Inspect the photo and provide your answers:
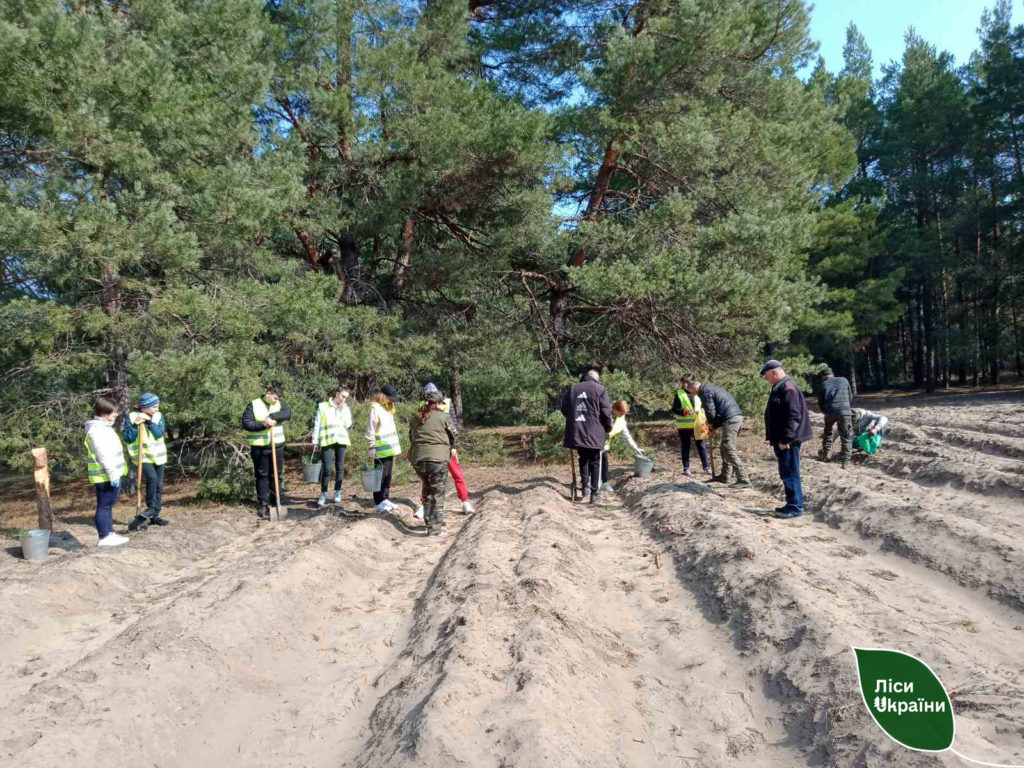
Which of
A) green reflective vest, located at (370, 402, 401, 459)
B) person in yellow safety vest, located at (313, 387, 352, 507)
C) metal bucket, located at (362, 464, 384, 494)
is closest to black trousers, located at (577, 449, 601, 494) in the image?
green reflective vest, located at (370, 402, 401, 459)

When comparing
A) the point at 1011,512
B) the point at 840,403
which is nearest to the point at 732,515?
the point at 1011,512

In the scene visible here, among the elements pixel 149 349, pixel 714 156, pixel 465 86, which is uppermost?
pixel 465 86

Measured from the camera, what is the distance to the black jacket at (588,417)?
8.07 m

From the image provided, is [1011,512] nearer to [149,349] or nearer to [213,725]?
[213,725]

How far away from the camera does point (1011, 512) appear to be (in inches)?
244

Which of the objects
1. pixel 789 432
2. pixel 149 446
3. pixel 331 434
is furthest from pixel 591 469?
pixel 149 446

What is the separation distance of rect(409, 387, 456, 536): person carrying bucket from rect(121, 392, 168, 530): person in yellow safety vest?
3413 millimetres

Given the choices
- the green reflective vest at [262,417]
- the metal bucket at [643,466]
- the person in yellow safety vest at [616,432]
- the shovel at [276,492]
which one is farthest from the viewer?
the metal bucket at [643,466]

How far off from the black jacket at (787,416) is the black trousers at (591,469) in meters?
2.37

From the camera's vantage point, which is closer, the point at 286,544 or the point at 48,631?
the point at 48,631

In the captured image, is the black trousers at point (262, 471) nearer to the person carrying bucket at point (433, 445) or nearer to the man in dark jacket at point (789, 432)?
the person carrying bucket at point (433, 445)

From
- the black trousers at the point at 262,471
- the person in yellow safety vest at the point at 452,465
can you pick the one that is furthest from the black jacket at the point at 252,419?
the person in yellow safety vest at the point at 452,465

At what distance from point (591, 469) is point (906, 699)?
5.90 m

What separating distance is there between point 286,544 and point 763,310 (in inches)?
346
